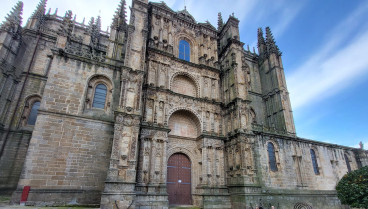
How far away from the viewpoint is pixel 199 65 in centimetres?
2039

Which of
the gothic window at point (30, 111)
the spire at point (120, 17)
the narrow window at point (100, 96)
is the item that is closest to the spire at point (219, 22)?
the spire at point (120, 17)

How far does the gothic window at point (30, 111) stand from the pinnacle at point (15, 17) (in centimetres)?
777

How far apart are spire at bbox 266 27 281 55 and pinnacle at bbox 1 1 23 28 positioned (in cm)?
3000

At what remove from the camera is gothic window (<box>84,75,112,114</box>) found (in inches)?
587

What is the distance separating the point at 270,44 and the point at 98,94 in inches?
937

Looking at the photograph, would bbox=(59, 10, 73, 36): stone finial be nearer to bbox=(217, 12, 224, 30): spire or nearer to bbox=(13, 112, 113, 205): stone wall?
bbox=(13, 112, 113, 205): stone wall

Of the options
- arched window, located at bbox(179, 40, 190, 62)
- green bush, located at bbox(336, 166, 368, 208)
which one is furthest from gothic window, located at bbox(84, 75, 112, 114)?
green bush, located at bbox(336, 166, 368, 208)

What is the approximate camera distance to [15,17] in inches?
804

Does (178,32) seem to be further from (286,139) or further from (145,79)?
(286,139)

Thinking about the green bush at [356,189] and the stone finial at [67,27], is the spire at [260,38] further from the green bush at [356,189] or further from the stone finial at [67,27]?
the stone finial at [67,27]

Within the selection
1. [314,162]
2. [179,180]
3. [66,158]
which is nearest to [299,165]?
[314,162]

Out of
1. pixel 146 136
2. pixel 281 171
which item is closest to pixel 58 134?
pixel 146 136

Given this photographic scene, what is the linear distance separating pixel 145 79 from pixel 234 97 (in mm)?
8711

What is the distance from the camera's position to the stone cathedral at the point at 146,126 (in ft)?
41.4
